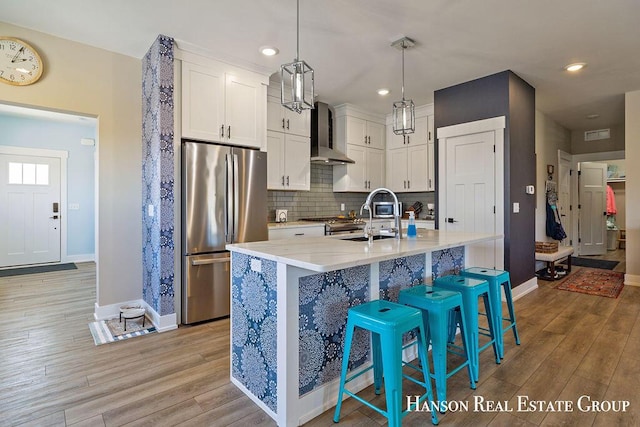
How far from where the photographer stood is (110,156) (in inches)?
132

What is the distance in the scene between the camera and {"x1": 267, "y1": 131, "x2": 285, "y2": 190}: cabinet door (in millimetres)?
4406

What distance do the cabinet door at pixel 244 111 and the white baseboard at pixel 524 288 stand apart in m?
3.50

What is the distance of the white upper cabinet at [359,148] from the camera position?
17.4ft

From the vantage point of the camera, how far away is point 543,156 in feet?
18.6

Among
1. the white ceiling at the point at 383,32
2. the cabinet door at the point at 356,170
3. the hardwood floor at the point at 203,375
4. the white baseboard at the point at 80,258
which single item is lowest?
the hardwood floor at the point at 203,375

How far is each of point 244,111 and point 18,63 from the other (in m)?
1.94

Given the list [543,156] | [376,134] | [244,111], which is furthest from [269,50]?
[543,156]

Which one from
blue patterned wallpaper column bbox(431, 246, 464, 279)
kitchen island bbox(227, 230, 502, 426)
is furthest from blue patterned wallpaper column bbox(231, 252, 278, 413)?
blue patterned wallpaper column bbox(431, 246, 464, 279)

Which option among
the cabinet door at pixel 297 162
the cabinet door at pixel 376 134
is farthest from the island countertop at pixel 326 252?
the cabinet door at pixel 376 134

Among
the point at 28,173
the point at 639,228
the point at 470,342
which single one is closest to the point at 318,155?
the point at 470,342

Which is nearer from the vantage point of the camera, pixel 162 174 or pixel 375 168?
pixel 162 174

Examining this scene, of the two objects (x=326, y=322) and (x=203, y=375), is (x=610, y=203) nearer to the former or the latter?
(x=326, y=322)

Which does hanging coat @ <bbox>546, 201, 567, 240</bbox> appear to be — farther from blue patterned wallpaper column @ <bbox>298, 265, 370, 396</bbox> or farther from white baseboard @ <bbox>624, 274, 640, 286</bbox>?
blue patterned wallpaper column @ <bbox>298, 265, 370, 396</bbox>

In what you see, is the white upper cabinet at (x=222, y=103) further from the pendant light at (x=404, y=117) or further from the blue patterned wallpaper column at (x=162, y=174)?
the pendant light at (x=404, y=117)
